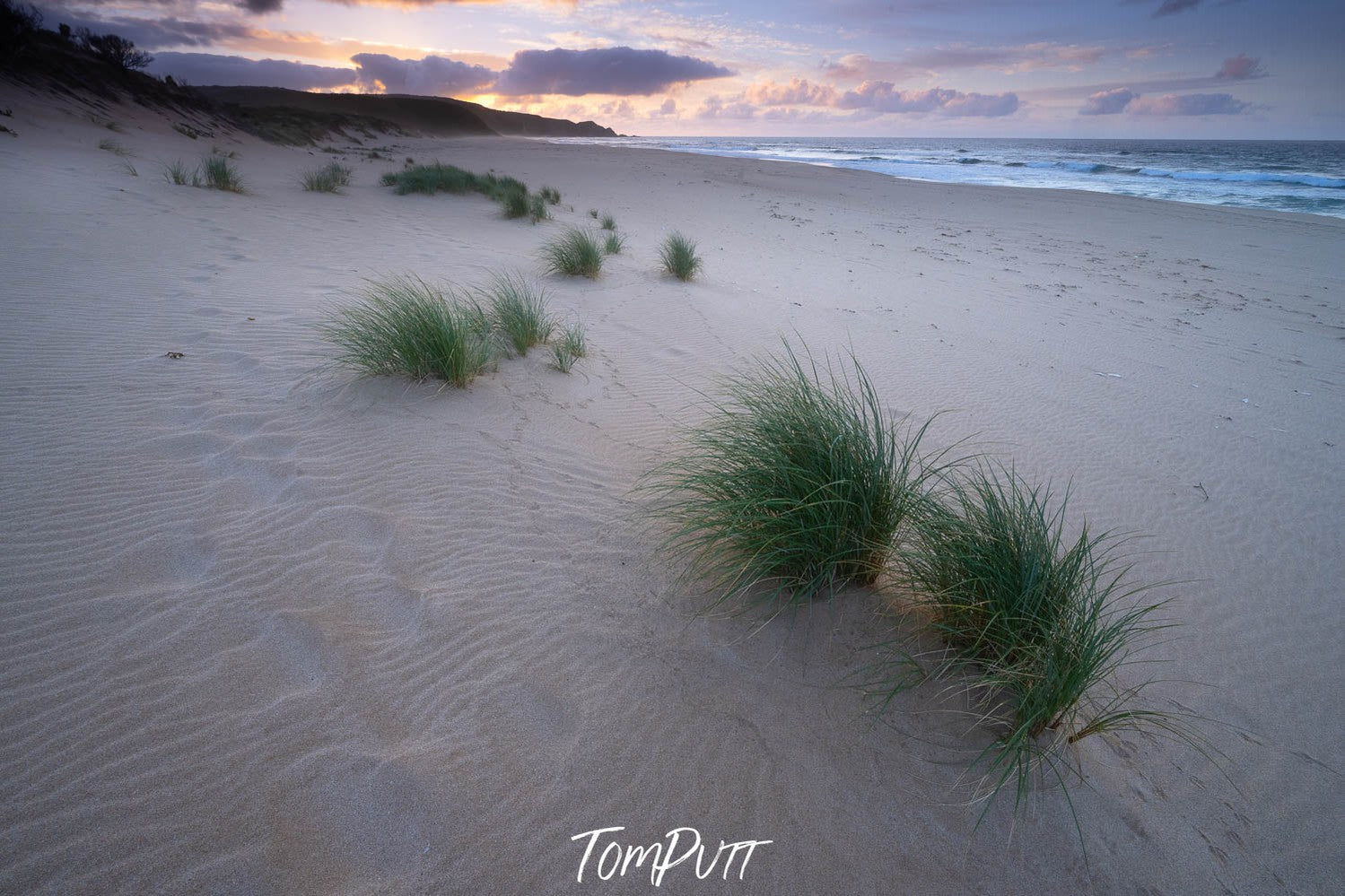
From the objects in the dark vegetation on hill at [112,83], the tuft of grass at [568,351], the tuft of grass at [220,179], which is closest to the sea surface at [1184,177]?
the tuft of grass at [568,351]

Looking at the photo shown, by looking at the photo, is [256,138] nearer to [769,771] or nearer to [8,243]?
[8,243]

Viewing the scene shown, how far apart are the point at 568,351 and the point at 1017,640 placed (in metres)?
3.95

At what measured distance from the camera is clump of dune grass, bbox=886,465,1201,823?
73.2 inches

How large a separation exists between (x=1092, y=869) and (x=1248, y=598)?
86.3 inches

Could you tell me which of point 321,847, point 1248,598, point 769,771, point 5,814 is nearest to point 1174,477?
point 1248,598

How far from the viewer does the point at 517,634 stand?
7.54 feet

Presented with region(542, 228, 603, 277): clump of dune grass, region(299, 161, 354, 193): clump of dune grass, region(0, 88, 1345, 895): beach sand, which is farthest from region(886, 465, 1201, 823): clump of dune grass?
region(299, 161, 354, 193): clump of dune grass

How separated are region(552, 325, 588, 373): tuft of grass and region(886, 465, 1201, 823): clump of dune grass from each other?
3.19 meters

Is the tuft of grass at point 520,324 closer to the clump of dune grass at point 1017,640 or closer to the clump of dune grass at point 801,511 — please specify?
the clump of dune grass at point 801,511

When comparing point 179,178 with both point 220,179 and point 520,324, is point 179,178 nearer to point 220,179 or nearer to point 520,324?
point 220,179

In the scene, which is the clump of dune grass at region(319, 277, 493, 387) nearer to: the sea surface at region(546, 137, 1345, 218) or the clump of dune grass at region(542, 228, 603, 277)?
the clump of dune grass at region(542, 228, 603, 277)

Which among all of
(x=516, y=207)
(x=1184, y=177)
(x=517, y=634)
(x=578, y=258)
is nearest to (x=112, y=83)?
(x=516, y=207)

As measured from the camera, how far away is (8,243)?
582cm

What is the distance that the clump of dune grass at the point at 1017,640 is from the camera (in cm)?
186
